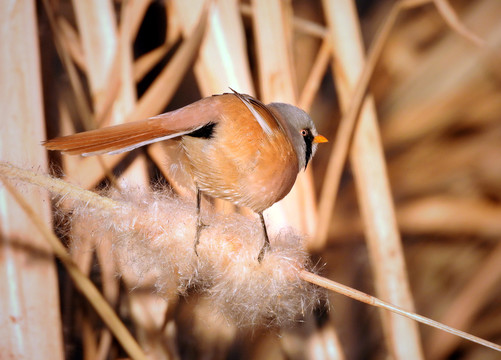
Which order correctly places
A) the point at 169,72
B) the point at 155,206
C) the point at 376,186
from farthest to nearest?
the point at 376,186
the point at 169,72
the point at 155,206

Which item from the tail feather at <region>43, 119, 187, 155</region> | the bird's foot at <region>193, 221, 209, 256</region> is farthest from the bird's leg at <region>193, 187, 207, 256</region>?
the tail feather at <region>43, 119, 187, 155</region>

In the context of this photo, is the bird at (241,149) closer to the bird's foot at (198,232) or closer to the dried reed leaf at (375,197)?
the bird's foot at (198,232)

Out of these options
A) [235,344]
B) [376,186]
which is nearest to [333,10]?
[376,186]

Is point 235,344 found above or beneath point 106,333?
beneath

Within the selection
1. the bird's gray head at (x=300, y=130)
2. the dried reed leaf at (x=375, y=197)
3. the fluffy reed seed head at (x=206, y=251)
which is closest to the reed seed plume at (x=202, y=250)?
the fluffy reed seed head at (x=206, y=251)

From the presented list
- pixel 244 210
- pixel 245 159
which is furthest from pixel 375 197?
pixel 245 159

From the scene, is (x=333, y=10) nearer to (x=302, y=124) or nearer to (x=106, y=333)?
(x=302, y=124)
